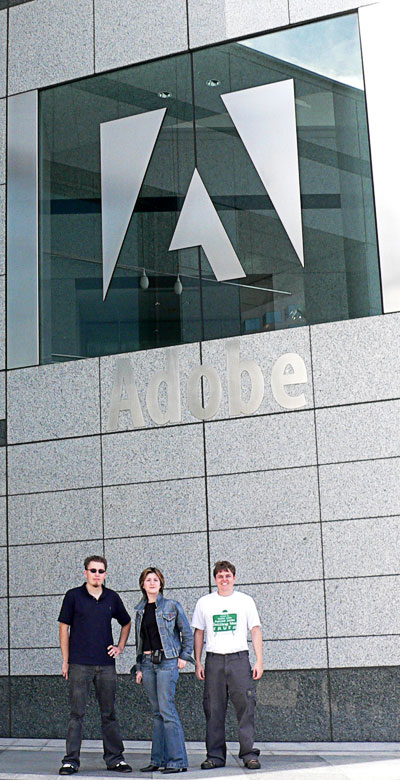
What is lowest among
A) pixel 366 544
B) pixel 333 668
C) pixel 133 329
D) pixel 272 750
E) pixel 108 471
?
pixel 272 750

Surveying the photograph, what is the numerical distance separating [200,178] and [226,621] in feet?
17.2

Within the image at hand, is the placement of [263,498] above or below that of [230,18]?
below

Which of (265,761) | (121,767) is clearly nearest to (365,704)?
(265,761)

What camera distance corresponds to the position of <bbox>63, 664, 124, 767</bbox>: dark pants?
8.67 meters

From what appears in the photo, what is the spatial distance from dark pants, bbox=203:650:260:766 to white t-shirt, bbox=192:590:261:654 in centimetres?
9

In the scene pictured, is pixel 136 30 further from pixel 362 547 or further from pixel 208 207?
pixel 362 547

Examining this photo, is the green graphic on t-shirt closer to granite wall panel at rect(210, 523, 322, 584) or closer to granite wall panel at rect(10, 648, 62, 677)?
granite wall panel at rect(210, 523, 322, 584)

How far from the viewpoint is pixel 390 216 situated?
1033 cm

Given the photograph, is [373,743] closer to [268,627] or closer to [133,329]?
[268,627]

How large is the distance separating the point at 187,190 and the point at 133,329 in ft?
5.71

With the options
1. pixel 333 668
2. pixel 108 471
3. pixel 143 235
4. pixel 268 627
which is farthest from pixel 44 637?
pixel 143 235

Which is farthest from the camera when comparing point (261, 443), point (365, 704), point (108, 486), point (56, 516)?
point (56, 516)

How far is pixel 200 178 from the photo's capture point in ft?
37.2

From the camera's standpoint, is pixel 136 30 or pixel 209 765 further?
pixel 136 30
